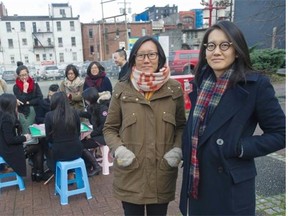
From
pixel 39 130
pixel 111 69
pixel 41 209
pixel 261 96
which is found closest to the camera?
pixel 261 96

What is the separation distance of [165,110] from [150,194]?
Result: 63 cm

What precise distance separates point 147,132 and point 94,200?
85.7 inches

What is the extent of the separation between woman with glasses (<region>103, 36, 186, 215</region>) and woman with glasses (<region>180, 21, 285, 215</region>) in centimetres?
27

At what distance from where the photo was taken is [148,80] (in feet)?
6.45

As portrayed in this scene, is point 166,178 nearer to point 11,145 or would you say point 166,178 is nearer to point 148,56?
point 148,56

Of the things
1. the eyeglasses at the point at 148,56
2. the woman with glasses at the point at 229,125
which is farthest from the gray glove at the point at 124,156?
the eyeglasses at the point at 148,56

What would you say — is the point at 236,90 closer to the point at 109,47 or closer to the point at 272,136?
the point at 272,136

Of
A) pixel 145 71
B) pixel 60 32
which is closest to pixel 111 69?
pixel 145 71

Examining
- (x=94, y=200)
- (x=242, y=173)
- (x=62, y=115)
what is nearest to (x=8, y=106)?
(x=62, y=115)

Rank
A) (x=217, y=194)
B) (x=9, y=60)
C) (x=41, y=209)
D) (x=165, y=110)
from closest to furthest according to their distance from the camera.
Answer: (x=217, y=194), (x=165, y=110), (x=41, y=209), (x=9, y=60)

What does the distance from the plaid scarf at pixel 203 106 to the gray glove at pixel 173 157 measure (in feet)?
0.64

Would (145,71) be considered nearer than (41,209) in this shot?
Yes

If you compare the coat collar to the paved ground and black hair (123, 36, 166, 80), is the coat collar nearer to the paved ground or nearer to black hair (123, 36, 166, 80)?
black hair (123, 36, 166, 80)

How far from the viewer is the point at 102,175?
4.60 metres
